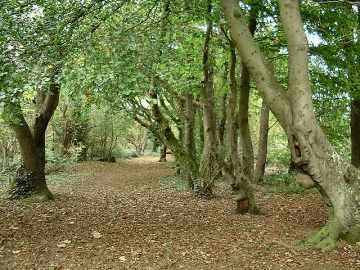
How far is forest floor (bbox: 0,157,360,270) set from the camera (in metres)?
A: 6.77

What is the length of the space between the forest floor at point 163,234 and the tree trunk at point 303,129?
1.35ft

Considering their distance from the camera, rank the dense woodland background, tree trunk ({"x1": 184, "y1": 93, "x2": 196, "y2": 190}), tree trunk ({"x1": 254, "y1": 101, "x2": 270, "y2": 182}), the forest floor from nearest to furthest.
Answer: the forest floor < the dense woodland background < tree trunk ({"x1": 184, "y1": 93, "x2": 196, "y2": 190}) < tree trunk ({"x1": 254, "y1": 101, "x2": 270, "y2": 182})

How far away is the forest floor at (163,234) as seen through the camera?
22.2 ft

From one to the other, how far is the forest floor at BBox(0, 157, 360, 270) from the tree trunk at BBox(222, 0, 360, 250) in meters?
0.41

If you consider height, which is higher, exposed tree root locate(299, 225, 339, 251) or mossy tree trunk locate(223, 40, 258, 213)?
mossy tree trunk locate(223, 40, 258, 213)

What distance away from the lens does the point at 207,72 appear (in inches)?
449

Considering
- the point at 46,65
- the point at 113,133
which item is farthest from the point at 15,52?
the point at 113,133

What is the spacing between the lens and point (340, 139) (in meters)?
17.9

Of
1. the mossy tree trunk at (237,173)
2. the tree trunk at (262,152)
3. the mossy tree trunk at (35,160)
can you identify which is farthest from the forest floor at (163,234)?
the tree trunk at (262,152)

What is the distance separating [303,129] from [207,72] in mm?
5046

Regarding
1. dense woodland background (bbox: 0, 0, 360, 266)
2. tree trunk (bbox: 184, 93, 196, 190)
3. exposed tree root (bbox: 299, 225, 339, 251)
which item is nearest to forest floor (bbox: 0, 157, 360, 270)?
exposed tree root (bbox: 299, 225, 339, 251)

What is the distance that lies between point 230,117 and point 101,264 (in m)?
4.76

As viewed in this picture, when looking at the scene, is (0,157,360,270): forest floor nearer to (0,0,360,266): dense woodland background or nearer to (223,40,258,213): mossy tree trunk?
(223,40,258,213): mossy tree trunk

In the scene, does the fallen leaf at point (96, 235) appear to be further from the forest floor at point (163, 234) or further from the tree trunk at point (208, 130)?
the tree trunk at point (208, 130)
